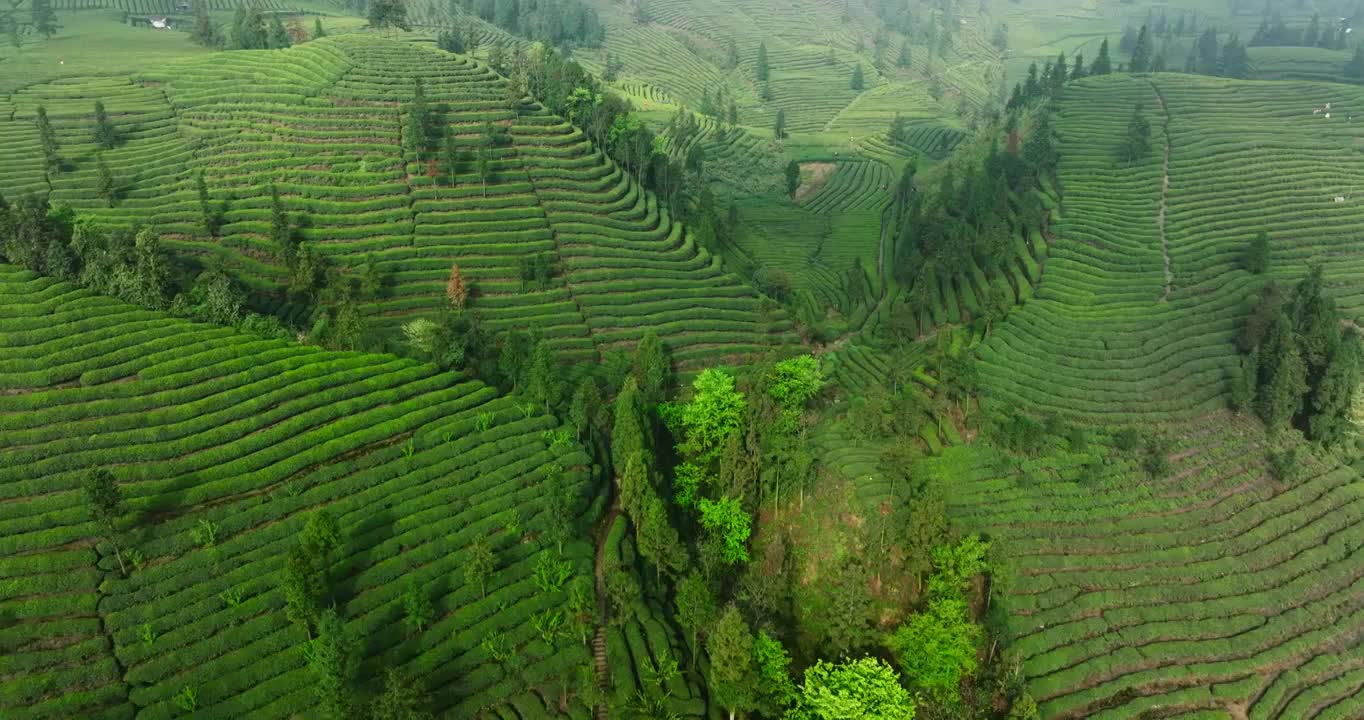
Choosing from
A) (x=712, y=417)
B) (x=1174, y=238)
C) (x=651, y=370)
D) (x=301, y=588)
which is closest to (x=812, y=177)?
(x=1174, y=238)

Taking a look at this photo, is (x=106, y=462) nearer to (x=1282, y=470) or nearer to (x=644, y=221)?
(x=644, y=221)

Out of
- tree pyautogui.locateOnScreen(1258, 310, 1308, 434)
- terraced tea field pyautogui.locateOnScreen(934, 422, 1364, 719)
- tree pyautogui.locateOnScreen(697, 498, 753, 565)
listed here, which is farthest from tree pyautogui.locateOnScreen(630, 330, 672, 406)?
tree pyautogui.locateOnScreen(1258, 310, 1308, 434)

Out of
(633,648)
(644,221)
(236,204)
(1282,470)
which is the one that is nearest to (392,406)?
(633,648)

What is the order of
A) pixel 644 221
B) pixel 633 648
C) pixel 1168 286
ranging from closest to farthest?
pixel 633 648 < pixel 1168 286 < pixel 644 221

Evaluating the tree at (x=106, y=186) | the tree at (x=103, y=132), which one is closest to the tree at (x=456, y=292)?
the tree at (x=106, y=186)

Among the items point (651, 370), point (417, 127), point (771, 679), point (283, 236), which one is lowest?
point (771, 679)

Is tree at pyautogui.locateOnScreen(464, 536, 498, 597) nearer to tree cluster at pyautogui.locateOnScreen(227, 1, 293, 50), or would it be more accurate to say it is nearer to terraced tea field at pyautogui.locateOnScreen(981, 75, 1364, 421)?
terraced tea field at pyautogui.locateOnScreen(981, 75, 1364, 421)

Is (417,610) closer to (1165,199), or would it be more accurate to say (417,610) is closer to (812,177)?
(1165,199)

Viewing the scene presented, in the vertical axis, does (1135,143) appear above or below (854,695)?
above
